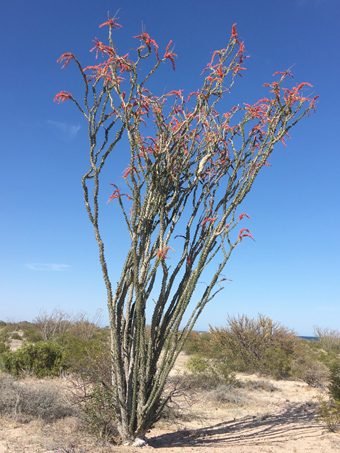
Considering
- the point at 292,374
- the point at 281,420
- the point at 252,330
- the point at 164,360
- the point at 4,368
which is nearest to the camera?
the point at 164,360

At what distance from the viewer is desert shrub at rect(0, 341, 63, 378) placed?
8.25m

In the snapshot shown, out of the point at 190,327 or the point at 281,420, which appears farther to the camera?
the point at 281,420

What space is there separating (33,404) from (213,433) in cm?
293

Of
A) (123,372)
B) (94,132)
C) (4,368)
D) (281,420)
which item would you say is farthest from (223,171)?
(4,368)

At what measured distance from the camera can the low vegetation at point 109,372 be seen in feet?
15.5

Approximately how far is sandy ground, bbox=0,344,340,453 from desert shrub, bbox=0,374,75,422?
232 millimetres

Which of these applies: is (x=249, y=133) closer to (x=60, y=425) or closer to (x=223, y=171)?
(x=223, y=171)

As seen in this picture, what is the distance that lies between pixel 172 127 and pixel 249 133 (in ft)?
3.89

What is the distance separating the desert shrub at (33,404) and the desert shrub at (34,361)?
8.24ft

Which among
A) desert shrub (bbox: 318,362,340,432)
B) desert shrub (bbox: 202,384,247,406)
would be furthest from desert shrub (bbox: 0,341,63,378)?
desert shrub (bbox: 318,362,340,432)

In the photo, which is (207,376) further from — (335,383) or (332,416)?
(332,416)

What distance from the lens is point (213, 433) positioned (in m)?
5.61

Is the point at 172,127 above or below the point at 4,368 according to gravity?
above

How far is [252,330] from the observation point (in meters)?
13.6
